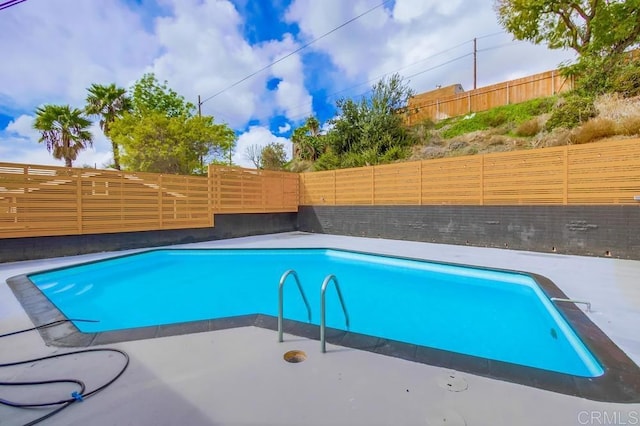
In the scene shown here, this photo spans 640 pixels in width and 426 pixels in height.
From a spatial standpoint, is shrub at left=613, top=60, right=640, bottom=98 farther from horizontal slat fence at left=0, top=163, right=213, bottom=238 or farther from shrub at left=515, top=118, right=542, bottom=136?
horizontal slat fence at left=0, top=163, right=213, bottom=238

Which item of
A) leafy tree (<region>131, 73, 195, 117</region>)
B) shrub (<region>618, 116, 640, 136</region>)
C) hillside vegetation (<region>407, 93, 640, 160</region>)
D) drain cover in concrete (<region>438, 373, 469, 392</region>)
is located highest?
leafy tree (<region>131, 73, 195, 117</region>)

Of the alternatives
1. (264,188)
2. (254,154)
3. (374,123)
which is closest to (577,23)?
(374,123)

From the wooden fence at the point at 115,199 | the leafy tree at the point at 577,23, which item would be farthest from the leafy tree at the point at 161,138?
the leafy tree at the point at 577,23

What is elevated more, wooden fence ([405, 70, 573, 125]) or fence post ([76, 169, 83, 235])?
wooden fence ([405, 70, 573, 125])

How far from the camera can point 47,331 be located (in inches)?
109

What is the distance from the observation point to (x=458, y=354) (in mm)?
2250

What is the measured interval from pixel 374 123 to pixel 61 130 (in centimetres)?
1531

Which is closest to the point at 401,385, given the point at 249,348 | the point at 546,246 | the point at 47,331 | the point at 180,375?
the point at 249,348

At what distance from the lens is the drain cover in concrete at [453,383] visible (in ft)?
5.99

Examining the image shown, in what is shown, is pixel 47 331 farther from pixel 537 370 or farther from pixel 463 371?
pixel 537 370

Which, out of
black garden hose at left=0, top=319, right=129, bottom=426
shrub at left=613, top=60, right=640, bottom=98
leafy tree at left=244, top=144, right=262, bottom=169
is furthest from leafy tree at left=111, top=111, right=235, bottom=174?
shrub at left=613, top=60, right=640, bottom=98

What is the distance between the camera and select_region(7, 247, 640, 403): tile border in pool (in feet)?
6.07

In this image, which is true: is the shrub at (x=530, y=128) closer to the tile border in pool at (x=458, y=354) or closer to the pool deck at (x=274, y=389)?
the tile border in pool at (x=458, y=354)

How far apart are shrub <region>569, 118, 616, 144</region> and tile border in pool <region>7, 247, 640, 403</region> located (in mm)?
8460
